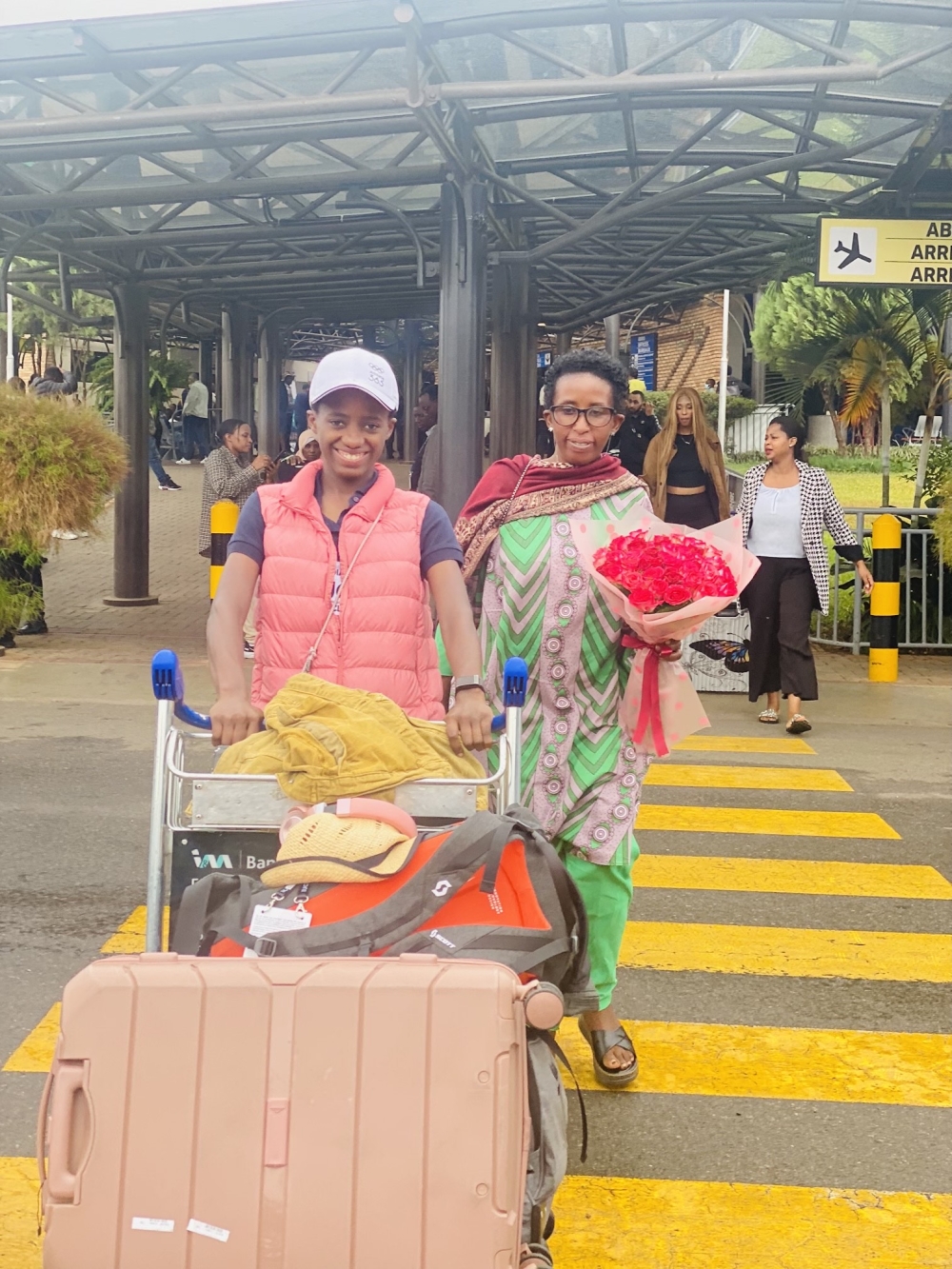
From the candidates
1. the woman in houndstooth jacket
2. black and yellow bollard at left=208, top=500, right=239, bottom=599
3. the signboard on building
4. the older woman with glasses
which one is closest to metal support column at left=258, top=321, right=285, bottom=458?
the signboard on building

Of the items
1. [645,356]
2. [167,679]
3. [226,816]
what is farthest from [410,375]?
[226,816]

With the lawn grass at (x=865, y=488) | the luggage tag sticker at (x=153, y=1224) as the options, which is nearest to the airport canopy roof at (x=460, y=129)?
the luggage tag sticker at (x=153, y=1224)

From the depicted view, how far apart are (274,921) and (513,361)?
15.0 metres

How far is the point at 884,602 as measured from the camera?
11422 millimetres

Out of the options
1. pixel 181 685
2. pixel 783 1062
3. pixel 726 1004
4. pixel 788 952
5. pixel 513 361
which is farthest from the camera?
pixel 513 361

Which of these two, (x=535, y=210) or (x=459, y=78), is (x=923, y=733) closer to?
(x=459, y=78)

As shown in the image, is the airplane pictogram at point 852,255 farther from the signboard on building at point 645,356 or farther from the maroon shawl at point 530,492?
the signboard on building at point 645,356

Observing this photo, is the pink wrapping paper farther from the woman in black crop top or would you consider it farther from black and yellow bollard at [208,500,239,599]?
black and yellow bollard at [208,500,239,599]

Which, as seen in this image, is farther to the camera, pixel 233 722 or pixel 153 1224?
pixel 233 722

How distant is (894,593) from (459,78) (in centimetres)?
481

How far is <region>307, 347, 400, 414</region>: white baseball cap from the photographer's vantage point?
3537mm

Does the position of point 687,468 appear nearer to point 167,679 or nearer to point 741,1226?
point 741,1226

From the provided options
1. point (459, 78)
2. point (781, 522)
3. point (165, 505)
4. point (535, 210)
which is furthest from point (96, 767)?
point (165, 505)

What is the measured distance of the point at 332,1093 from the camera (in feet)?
7.86
